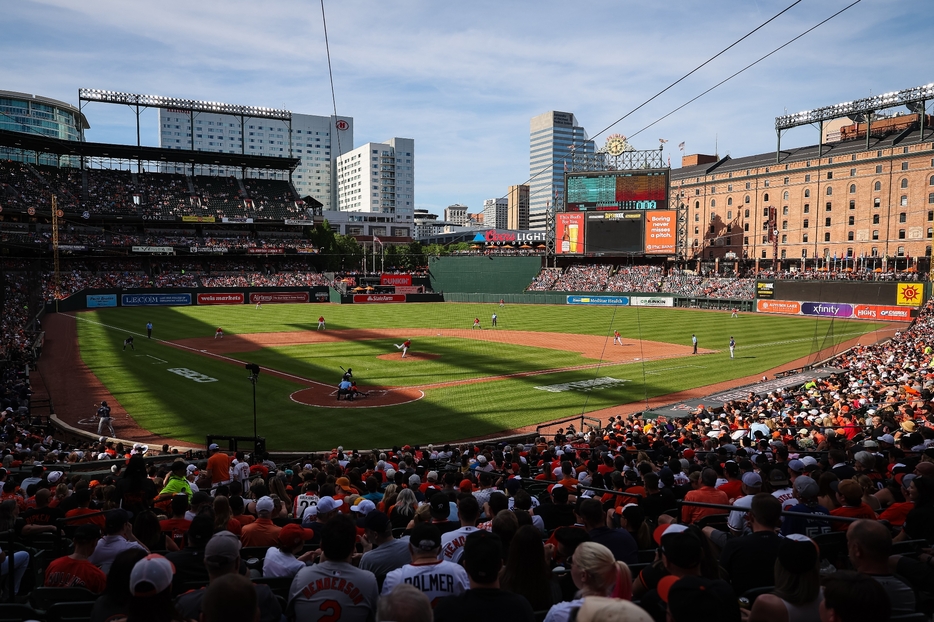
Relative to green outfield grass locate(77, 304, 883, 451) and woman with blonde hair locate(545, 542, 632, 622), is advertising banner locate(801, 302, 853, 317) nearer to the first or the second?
green outfield grass locate(77, 304, 883, 451)

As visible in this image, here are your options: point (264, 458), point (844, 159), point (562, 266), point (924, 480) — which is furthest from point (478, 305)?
point (924, 480)

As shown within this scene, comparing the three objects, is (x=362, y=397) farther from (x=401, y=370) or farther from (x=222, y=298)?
(x=222, y=298)

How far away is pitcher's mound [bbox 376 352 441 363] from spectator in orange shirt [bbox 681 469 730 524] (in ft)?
101

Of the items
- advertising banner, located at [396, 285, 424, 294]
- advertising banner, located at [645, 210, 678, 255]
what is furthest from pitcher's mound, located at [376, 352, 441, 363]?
advertising banner, located at [645, 210, 678, 255]

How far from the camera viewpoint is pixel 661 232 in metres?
83.1

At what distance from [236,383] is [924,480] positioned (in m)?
29.8

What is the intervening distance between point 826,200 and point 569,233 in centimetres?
4196

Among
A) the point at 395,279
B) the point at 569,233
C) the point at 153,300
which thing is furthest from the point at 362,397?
the point at 395,279

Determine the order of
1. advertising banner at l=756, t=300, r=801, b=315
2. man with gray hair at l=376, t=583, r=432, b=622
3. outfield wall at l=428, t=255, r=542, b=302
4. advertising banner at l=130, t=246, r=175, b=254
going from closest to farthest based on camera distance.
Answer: man with gray hair at l=376, t=583, r=432, b=622, advertising banner at l=756, t=300, r=801, b=315, advertising banner at l=130, t=246, r=175, b=254, outfield wall at l=428, t=255, r=542, b=302

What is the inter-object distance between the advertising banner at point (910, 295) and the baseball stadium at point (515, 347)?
186mm

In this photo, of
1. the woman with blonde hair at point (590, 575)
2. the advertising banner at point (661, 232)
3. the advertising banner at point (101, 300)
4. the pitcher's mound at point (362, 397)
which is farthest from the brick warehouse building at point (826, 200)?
the woman with blonde hair at point (590, 575)

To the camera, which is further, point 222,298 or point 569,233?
point 569,233

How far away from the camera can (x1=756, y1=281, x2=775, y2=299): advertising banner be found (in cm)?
6744

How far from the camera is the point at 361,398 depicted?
→ 28.0 metres
